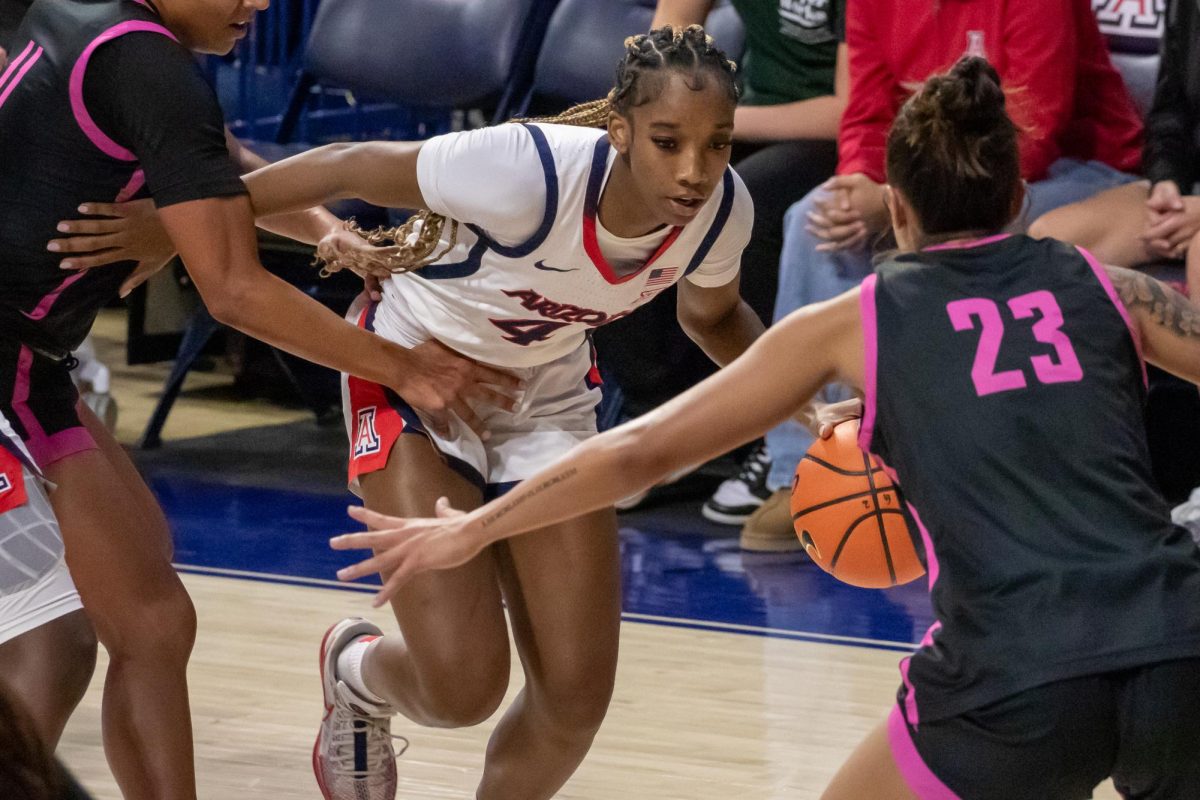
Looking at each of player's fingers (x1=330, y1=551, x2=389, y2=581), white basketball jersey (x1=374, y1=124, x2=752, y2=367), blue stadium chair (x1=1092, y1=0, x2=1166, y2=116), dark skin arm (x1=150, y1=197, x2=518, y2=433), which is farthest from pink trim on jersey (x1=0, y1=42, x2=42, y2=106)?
blue stadium chair (x1=1092, y1=0, x2=1166, y2=116)

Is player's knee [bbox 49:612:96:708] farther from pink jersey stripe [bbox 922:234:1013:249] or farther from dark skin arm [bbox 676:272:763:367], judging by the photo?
pink jersey stripe [bbox 922:234:1013:249]

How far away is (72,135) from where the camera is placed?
3.00m

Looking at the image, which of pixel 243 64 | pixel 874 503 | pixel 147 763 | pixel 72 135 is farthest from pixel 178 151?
pixel 243 64

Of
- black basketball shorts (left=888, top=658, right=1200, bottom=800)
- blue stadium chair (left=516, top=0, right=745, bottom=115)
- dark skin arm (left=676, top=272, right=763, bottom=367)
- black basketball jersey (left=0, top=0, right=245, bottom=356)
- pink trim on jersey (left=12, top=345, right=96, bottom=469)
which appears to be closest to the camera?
black basketball shorts (left=888, top=658, right=1200, bottom=800)

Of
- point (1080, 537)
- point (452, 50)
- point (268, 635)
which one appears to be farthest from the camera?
point (452, 50)

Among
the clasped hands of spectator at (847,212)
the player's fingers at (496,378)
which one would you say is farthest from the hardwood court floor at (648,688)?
the clasped hands of spectator at (847,212)

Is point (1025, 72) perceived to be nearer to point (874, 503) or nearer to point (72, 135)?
point (874, 503)

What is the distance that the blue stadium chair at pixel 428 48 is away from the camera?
7055 mm

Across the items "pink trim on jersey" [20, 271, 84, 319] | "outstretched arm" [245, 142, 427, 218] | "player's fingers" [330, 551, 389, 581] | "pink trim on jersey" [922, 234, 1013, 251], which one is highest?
"pink trim on jersey" [922, 234, 1013, 251]

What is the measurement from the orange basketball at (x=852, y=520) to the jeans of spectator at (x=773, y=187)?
2.94 m

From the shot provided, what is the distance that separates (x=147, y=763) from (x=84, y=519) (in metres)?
0.46

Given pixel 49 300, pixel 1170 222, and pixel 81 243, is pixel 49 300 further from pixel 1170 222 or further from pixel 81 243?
pixel 1170 222

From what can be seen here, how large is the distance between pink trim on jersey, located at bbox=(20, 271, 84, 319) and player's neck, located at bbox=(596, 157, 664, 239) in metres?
0.98

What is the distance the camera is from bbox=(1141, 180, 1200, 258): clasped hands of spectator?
5488 mm
